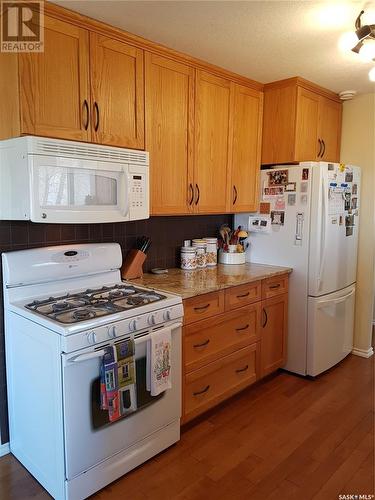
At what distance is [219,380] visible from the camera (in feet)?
8.24

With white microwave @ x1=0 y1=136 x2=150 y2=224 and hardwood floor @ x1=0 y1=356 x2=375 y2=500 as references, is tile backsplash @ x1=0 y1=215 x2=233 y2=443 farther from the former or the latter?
hardwood floor @ x1=0 y1=356 x2=375 y2=500

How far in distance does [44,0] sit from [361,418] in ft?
9.86

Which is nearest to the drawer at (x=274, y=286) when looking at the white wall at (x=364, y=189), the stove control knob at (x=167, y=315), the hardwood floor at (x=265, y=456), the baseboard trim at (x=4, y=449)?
the hardwood floor at (x=265, y=456)

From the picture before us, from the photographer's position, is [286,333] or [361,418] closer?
[361,418]

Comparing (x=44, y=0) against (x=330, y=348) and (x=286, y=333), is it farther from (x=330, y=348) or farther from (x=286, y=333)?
(x=330, y=348)

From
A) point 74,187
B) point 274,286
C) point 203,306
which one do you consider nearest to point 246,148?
point 274,286

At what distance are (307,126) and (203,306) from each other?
5.73 ft

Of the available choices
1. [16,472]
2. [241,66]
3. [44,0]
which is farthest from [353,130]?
[16,472]

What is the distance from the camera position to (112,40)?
2.07 m

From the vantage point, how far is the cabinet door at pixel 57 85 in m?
1.77

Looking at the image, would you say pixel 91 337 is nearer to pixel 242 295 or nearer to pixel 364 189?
pixel 242 295

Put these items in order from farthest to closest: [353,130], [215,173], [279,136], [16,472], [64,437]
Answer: [353,130], [279,136], [215,173], [16,472], [64,437]

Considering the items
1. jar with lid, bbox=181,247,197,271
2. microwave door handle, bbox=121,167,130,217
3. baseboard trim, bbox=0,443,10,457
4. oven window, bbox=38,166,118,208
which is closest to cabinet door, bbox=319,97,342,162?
jar with lid, bbox=181,247,197,271

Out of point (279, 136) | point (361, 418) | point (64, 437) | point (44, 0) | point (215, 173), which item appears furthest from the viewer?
point (279, 136)
